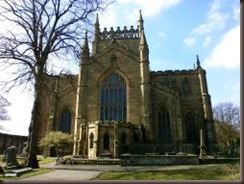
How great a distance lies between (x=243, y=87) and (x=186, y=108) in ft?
110

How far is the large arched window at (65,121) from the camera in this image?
35.3m

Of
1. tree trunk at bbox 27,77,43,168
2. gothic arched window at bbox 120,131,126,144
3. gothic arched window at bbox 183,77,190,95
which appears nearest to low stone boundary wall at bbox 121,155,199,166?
tree trunk at bbox 27,77,43,168

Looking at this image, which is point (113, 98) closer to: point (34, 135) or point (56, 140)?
point (56, 140)

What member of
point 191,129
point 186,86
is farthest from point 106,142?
point 186,86

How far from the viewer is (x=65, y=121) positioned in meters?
35.8

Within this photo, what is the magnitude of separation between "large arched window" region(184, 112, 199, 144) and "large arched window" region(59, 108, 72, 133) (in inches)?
641

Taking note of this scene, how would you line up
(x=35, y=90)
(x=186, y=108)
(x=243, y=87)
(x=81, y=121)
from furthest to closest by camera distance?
(x=186, y=108) < (x=81, y=121) < (x=35, y=90) < (x=243, y=87)

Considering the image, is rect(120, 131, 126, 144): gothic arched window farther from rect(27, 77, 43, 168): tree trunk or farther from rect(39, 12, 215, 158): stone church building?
rect(27, 77, 43, 168): tree trunk

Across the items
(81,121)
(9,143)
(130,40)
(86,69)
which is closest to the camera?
(81,121)

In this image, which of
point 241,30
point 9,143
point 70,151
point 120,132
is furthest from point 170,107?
point 9,143

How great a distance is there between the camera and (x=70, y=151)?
3319 cm

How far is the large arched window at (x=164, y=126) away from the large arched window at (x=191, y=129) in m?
3.83

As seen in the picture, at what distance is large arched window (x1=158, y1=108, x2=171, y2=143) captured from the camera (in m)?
33.3

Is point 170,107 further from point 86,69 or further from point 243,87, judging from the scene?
point 243,87
